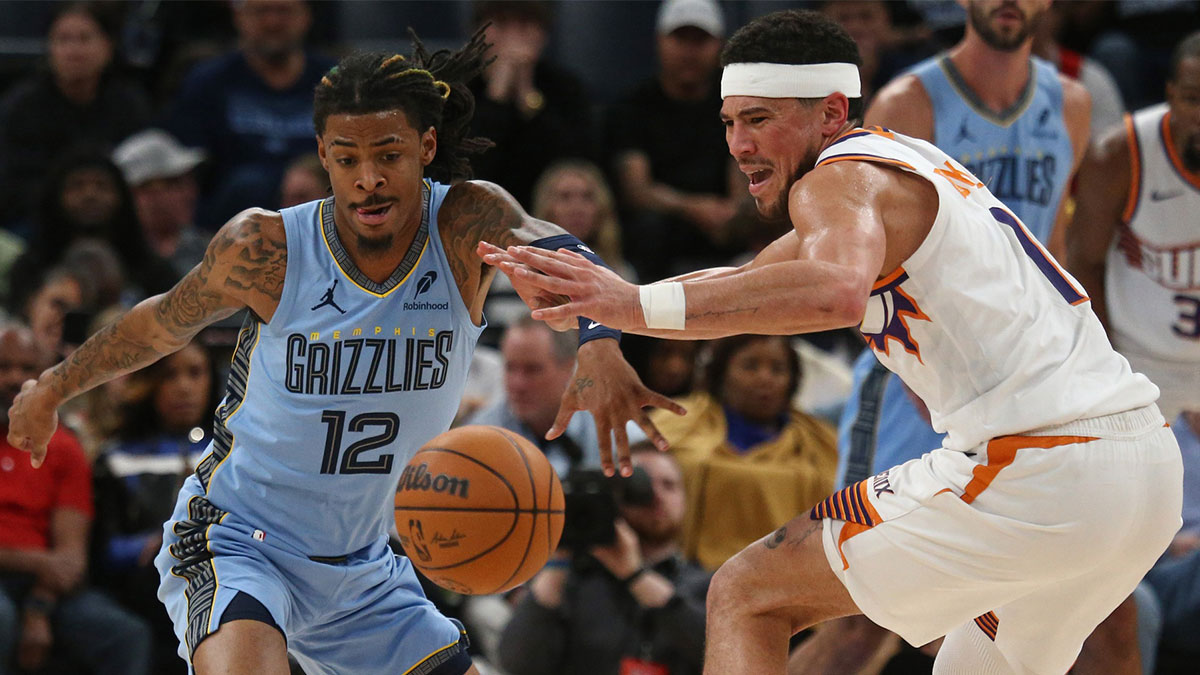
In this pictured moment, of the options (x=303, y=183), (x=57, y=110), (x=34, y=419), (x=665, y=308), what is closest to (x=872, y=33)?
(x=303, y=183)

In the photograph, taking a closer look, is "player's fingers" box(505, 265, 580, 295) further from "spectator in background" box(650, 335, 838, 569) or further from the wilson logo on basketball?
"spectator in background" box(650, 335, 838, 569)

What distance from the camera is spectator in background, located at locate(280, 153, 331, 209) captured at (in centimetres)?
873

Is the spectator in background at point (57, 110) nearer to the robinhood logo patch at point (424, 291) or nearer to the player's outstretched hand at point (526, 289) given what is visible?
the robinhood logo patch at point (424, 291)

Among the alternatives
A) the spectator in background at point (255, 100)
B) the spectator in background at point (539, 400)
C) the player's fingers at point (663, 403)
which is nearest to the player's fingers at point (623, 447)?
the player's fingers at point (663, 403)

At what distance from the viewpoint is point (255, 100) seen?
32.2 feet

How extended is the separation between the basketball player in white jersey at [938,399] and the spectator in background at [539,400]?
3.11 meters

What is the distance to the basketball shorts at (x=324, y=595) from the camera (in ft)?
14.9

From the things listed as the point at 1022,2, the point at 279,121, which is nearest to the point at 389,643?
the point at 1022,2

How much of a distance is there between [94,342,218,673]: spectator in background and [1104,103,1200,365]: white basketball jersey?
433 centimetres

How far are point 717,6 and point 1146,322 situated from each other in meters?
5.42

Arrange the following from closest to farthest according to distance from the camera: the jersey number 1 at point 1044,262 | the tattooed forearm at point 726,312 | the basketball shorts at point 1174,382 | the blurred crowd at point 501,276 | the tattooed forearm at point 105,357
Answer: the tattooed forearm at point 726,312 < the jersey number 1 at point 1044,262 < the tattooed forearm at point 105,357 < the basketball shorts at point 1174,382 < the blurred crowd at point 501,276

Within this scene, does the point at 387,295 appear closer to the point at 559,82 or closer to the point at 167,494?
the point at 167,494

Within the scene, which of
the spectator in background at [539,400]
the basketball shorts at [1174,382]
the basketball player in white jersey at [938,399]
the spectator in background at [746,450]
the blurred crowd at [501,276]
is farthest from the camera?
the spectator in background at [746,450]

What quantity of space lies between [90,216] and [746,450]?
13.9 feet
